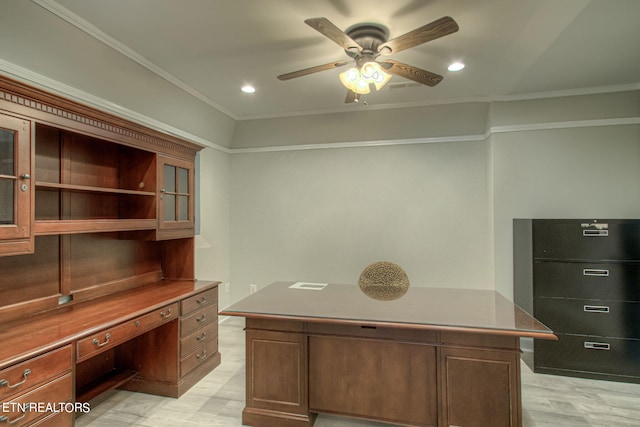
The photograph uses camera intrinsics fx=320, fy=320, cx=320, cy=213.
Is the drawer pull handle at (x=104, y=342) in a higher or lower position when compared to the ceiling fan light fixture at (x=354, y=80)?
lower

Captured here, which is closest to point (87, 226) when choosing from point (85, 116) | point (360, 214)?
point (85, 116)

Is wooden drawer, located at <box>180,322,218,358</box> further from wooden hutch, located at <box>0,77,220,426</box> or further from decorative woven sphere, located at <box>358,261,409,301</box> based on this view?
decorative woven sphere, located at <box>358,261,409,301</box>

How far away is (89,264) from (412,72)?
9.10ft

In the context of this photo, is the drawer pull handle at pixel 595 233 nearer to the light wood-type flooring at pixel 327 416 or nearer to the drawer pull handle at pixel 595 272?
the drawer pull handle at pixel 595 272

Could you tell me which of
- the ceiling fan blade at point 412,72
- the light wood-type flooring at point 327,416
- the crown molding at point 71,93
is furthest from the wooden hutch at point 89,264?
the ceiling fan blade at point 412,72

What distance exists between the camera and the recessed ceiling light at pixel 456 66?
2775 mm

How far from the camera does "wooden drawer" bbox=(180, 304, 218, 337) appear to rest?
8.59ft

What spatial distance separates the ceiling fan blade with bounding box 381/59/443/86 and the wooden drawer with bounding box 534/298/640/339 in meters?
2.29

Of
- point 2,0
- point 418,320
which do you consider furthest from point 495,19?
point 2,0

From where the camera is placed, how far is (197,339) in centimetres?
280

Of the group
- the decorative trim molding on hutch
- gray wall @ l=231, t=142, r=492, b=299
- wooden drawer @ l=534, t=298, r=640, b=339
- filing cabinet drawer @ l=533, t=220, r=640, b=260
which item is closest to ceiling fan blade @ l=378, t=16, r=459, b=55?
the decorative trim molding on hutch

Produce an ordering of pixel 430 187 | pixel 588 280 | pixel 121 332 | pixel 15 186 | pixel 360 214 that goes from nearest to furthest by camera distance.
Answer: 1. pixel 15 186
2. pixel 121 332
3. pixel 588 280
4. pixel 430 187
5. pixel 360 214

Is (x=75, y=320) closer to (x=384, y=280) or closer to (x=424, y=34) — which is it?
(x=384, y=280)

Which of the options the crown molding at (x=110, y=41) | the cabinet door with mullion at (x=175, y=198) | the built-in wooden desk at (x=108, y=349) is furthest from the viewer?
the cabinet door with mullion at (x=175, y=198)
